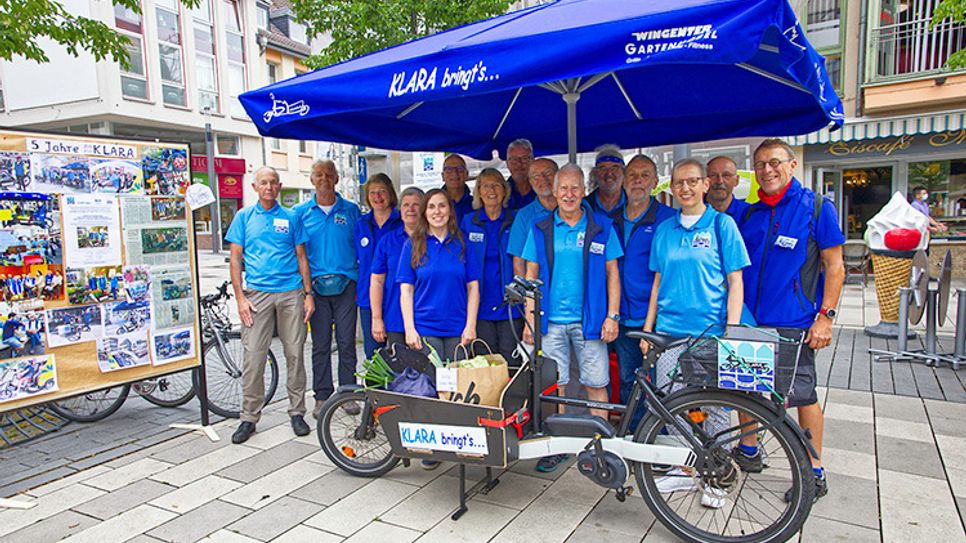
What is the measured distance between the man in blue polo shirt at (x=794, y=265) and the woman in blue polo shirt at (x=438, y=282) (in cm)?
158

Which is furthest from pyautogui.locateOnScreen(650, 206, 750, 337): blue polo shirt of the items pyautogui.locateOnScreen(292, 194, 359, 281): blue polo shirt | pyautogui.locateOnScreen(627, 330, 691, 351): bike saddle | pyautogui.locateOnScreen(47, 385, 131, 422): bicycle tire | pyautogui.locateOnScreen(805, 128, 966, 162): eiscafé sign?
pyautogui.locateOnScreen(805, 128, 966, 162): eiscafé sign

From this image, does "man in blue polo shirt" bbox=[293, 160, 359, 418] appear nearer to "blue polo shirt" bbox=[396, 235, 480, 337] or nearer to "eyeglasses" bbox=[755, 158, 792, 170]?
"blue polo shirt" bbox=[396, 235, 480, 337]

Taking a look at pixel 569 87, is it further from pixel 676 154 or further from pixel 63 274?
pixel 63 274

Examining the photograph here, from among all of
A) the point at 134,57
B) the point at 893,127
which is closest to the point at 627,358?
the point at 893,127

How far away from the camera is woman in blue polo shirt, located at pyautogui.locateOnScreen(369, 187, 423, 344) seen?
3840 mm

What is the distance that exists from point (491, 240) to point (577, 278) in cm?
75

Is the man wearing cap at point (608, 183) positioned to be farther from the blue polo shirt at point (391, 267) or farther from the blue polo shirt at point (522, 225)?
the blue polo shirt at point (391, 267)

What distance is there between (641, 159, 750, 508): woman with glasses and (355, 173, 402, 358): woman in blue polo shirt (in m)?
1.91

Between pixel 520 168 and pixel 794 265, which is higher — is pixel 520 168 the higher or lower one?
the higher one

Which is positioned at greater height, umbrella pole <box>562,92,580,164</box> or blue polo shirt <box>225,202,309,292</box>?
umbrella pole <box>562,92,580,164</box>

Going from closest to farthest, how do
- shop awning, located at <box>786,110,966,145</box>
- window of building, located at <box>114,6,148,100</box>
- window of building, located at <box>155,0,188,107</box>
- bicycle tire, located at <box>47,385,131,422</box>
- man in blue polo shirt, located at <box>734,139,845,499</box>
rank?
1. man in blue polo shirt, located at <box>734,139,845,499</box>
2. bicycle tire, located at <box>47,385,131,422</box>
3. shop awning, located at <box>786,110,966,145</box>
4. window of building, located at <box>114,6,148,100</box>
5. window of building, located at <box>155,0,188,107</box>

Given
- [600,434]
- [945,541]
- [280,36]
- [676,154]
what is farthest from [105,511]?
[280,36]

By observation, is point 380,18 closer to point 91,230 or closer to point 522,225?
point 91,230

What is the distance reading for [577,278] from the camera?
3.34 m
